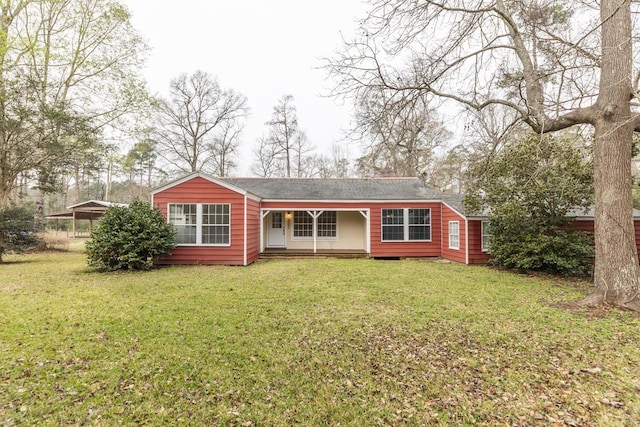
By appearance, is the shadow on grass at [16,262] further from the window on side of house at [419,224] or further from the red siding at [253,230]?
the window on side of house at [419,224]

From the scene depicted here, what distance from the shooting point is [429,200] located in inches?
499

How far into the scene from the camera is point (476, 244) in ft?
36.3

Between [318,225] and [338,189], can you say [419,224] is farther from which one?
[318,225]

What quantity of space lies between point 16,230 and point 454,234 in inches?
682

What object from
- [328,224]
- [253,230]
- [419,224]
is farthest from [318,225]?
[419,224]

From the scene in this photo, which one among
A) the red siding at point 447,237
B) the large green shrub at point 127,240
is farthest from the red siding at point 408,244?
the large green shrub at point 127,240

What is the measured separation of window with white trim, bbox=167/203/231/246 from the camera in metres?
10.5

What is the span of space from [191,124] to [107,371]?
24511 millimetres

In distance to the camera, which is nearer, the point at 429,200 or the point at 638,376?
the point at 638,376

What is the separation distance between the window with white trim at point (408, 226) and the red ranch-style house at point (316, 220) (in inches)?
1.7

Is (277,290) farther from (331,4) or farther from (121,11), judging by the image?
(121,11)

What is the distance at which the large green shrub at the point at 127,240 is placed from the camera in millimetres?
8938

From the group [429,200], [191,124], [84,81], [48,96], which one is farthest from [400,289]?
[191,124]

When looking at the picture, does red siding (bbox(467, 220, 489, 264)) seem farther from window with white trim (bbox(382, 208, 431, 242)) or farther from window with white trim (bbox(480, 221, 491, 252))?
window with white trim (bbox(382, 208, 431, 242))
